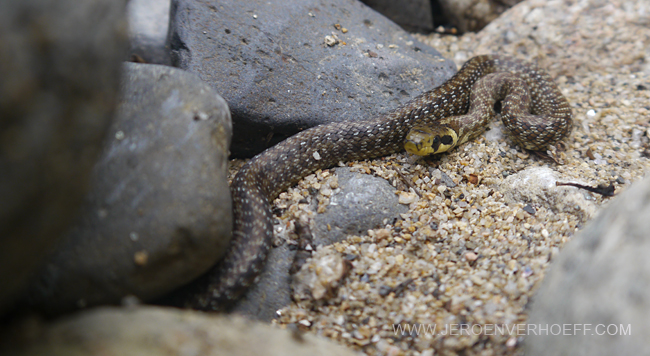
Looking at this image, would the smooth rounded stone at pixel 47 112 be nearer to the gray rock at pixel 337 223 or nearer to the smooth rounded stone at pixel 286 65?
the gray rock at pixel 337 223

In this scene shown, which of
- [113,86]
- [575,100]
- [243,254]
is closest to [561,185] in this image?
[575,100]

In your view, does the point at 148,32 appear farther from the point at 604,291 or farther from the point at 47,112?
the point at 604,291

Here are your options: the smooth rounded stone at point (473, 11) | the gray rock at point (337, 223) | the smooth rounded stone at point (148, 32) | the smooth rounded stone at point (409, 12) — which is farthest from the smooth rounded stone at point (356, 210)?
the smooth rounded stone at point (473, 11)

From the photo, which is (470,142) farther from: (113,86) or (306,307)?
(113,86)

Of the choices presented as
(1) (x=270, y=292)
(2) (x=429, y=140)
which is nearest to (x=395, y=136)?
(2) (x=429, y=140)

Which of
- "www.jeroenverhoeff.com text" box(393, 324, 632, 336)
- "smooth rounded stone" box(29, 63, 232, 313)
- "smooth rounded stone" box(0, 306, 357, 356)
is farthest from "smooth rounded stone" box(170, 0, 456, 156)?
"smooth rounded stone" box(0, 306, 357, 356)
